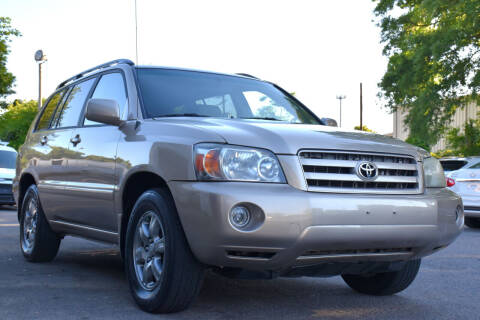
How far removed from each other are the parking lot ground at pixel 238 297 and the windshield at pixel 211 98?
4.50ft

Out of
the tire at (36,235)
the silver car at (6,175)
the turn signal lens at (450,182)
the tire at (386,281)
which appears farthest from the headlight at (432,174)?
the silver car at (6,175)

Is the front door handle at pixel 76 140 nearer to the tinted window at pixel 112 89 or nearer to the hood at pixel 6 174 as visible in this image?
the tinted window at pixel 112 89

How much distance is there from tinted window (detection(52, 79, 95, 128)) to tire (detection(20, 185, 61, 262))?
762mm

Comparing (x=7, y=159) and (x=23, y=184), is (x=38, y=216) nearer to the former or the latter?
(x=23, y=184)

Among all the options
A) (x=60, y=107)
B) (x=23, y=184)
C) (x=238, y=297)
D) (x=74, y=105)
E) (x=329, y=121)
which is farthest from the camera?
(x=23, y=184)

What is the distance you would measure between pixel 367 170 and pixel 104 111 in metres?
1.97

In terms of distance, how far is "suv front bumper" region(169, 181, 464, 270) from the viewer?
149 inches

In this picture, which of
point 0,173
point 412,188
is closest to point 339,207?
point 412,188

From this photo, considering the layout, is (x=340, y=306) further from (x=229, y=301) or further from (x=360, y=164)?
(x=360, y=164)

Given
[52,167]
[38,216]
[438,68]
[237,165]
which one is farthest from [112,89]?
[438,68]

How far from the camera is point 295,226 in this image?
12.4 ft

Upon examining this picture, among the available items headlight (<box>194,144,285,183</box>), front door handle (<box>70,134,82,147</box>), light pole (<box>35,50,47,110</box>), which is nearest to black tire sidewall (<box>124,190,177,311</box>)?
headlight (<box>194,144,285,183</box>)

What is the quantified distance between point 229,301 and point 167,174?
118cm

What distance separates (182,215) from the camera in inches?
157
